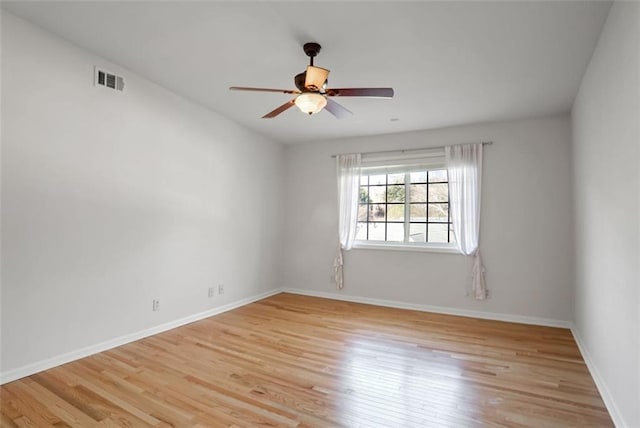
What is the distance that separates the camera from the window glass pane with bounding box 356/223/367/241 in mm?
5234

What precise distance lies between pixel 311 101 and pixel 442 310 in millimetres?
3481

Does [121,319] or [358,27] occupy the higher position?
[358,27]

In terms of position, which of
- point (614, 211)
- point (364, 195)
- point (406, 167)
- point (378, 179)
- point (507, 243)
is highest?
point (406, 167)

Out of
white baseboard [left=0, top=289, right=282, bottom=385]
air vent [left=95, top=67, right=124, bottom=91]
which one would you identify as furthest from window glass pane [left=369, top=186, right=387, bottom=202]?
air vent [left=95, top=67, right=124, bottom=91]

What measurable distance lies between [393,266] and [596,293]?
2517 mm

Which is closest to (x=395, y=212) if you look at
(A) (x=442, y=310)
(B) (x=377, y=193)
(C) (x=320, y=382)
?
(B) (x=377, y=193)

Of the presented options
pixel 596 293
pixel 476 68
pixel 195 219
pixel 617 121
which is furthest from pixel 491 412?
pixel 195 219

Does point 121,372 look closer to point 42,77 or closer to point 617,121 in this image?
point 42,77

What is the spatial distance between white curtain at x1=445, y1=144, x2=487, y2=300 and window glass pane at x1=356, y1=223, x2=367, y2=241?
1.35 metres

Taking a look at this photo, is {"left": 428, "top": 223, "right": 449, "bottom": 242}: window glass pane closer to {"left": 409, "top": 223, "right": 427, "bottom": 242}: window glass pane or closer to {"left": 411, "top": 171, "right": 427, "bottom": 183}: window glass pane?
{"left": 409, "top": 223, "right": 427, "bottom": 242}: window glass pane

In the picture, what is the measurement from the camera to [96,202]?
290 cm

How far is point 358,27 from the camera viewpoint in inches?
92.3

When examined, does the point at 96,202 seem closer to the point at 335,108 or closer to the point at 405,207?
the point at 335,108

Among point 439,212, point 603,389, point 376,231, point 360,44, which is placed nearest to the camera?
point 603,389
